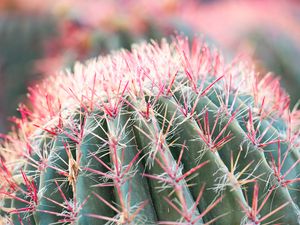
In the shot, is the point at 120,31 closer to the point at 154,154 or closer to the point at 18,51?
the point at 18,51

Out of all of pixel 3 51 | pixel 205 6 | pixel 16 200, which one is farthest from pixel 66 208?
pixel 205 6

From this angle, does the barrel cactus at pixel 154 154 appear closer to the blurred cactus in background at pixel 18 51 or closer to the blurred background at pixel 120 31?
the blurred background at pixel 120 31

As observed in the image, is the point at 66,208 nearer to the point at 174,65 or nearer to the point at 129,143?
the point at 129,143

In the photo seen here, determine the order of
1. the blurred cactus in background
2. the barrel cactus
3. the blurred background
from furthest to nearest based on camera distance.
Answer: the blurred cactus in background < the blurred background < the barrel cactus

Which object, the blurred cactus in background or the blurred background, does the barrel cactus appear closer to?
the blurred background

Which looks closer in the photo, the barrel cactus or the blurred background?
the barrel cactus

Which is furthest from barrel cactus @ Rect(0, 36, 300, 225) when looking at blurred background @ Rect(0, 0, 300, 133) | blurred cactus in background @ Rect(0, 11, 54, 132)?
blurred cactus in background @ Rect(0, 11, 54, 132)
